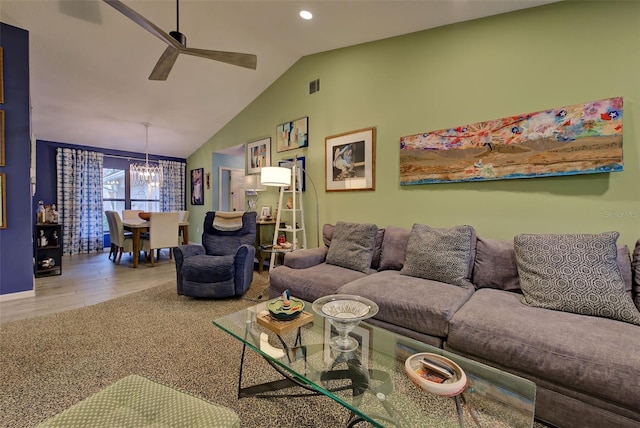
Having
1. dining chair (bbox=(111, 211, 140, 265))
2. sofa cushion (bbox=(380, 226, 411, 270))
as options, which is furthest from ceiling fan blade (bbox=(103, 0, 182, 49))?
dining chair (bbox=(111, 211, 140, 265))

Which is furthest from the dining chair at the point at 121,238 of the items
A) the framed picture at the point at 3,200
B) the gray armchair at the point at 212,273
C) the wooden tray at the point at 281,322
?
the wooden tray at the point at 281,322

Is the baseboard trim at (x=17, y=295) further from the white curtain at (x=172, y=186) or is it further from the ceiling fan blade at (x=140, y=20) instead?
the white curtain at (x=172, y=186)

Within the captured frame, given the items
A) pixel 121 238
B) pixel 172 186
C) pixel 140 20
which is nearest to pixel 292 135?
pixel 140 20

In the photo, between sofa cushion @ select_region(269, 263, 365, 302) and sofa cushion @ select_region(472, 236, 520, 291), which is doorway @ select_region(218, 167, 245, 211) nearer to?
sofa cushion @ select_region(269, 263, 365, 302)

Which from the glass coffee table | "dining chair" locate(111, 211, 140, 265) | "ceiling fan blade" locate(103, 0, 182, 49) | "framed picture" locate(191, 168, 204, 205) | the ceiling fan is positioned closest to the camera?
the glass coffee table

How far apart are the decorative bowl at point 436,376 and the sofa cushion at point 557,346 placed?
1.49 ft

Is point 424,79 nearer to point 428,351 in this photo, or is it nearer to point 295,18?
point 295,18

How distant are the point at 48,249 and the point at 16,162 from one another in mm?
1606

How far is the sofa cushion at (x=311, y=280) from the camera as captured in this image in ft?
7.76

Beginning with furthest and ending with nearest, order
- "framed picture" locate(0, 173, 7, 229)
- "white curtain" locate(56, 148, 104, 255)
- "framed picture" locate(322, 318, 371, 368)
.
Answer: "white curtain" locate(56, 148, 104, 255), "framed picture" locate(0, 173, 7, 229), "framed picture" locate(322, 318, 371, 368)

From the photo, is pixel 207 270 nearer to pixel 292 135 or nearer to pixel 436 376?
pixel 292 135

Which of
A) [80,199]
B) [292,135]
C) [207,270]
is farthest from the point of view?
[80,199]

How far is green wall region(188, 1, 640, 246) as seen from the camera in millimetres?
1932

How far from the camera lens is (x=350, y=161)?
135 inches
